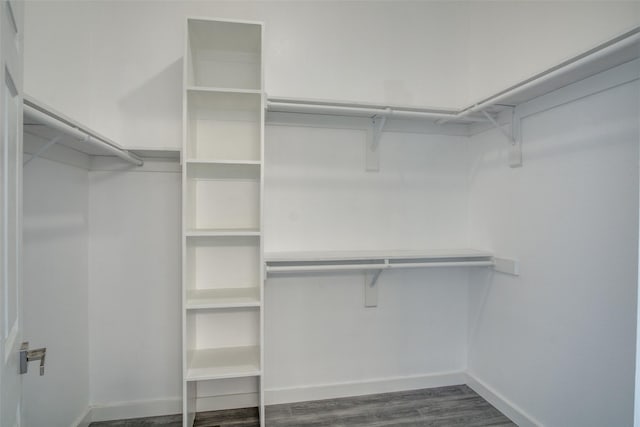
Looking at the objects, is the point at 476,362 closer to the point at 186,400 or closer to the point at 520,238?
the point at 520,238

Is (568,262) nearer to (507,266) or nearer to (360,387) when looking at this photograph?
(507,266)

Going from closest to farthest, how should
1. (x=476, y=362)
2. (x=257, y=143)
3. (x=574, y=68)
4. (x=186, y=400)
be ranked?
(x=574, y=68) < (x=186, y=400) < (x=257, y=143) < (x=476, y=362)

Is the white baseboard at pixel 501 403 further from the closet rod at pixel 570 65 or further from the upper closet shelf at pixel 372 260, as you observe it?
the closet rod at pixel 570 65

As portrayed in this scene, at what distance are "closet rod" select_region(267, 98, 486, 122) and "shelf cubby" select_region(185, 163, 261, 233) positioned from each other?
415 mm

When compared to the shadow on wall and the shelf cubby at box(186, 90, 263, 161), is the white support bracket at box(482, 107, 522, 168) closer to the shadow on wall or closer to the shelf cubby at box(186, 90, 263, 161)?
the shelf cubby at box(186, 90, 263, 161)

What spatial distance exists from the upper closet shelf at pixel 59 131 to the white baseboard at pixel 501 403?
8.48ft

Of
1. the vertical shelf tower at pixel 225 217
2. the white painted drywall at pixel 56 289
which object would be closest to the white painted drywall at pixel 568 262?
the vertical shelf tower at pixel 225 217

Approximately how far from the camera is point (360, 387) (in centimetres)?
219

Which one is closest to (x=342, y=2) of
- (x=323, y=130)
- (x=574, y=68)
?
(x=323, y=130)

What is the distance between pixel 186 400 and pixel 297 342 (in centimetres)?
71

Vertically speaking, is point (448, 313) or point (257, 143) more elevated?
point (257, 143)

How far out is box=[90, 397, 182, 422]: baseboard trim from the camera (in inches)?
75.1

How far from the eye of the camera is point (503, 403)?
6.52 ft


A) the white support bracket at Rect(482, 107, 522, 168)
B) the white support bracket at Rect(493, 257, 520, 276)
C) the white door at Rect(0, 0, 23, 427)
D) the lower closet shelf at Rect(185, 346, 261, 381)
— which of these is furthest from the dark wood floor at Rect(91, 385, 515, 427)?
the white support bracket at Rect(482, 107, 522, 168)
